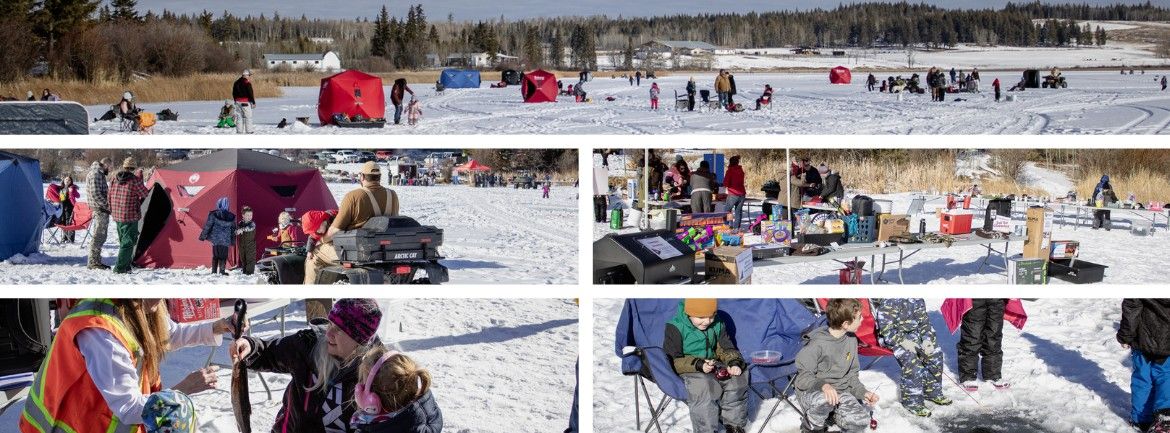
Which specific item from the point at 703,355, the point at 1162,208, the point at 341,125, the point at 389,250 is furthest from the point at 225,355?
the point at 341,125

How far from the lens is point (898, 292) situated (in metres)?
2.29

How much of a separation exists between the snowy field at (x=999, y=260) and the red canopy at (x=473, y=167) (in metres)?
1.02

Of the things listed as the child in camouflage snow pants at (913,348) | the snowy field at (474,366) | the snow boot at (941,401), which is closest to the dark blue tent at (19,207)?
the snowy field at (474,366)

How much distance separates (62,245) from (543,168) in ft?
8.27

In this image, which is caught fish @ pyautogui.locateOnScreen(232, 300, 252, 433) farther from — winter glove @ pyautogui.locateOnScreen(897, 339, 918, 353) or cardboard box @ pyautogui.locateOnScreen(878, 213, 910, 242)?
cardboard box @ pyautogui.locateOnScreen(878, 213, 910, 242)

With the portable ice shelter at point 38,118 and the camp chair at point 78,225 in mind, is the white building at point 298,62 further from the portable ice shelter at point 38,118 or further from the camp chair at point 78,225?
the portable ice shelter at point 38,118

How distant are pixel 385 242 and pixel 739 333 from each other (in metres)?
0.93

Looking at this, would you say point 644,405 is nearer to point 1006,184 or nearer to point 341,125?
point 1006,184

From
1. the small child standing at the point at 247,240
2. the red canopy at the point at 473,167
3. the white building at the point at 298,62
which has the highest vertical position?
the white building at the point at 298,62

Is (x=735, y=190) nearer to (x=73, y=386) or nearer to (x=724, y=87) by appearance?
(x=73, y=386)

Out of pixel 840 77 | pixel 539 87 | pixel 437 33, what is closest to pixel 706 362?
pixel 539 87

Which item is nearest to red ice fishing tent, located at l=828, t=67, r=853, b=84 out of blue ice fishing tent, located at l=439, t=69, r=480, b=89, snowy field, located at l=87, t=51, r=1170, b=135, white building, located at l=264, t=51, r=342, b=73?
snowy field, located at l=87, t=51, r=1170, b=135

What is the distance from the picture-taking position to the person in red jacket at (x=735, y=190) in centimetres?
319

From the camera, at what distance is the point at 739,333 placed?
9.41ft
